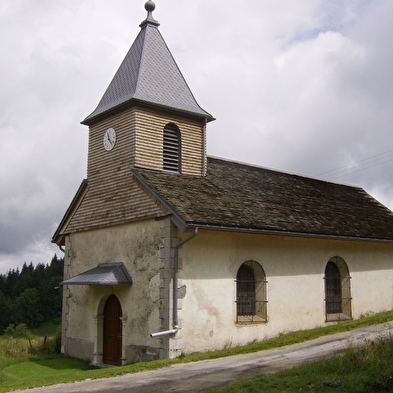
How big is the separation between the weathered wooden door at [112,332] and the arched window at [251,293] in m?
3.72

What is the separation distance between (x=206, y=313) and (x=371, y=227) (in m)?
9.14

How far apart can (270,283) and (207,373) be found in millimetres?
5329

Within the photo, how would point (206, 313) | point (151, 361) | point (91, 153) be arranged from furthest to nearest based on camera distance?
1. point (91, 153)
2. point (206, 313)
3. point (151, 361)

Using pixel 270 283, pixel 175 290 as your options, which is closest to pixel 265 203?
pixel 270 283

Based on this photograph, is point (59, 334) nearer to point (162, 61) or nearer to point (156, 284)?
point (156, 284)

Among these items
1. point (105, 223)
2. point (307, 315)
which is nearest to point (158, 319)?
point (105, 223)

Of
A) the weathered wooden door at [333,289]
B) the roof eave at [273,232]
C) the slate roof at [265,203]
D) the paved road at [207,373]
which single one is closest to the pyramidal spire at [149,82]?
the slate roof at [265,203]

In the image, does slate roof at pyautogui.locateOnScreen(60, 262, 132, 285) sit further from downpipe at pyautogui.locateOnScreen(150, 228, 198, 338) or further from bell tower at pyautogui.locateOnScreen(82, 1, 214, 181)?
bell tower at pyautogui.locateOnScreen(82, 1, 214, 181)

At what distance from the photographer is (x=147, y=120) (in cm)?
1695

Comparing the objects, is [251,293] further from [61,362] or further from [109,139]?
[109,139]

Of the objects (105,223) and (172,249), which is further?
(105,223)

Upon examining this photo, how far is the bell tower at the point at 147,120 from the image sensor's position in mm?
16781

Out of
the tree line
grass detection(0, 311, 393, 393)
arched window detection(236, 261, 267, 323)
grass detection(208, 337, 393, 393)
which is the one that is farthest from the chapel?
the tree line

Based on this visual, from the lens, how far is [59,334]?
63.3ft
